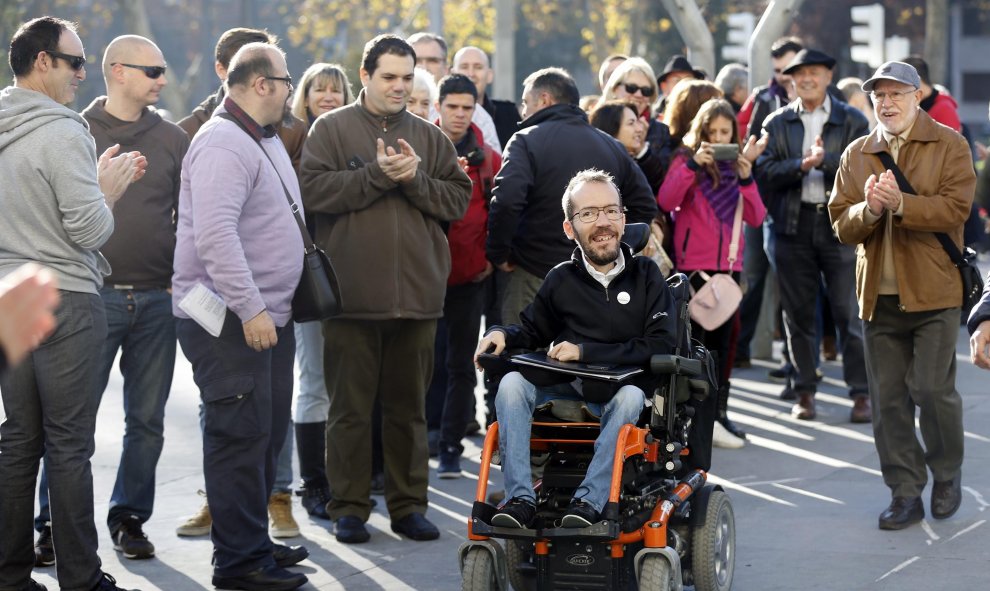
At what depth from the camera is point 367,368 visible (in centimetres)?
736

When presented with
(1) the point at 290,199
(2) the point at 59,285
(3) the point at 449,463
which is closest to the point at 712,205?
(3) the point at 449,463

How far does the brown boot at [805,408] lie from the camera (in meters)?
10.2

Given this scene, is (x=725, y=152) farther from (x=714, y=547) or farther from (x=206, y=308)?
(x=206, y=308)

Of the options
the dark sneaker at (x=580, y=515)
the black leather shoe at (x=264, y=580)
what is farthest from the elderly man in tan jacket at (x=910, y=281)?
the black leather shoe at (x=264, y=580)

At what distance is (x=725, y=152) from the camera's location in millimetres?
9180

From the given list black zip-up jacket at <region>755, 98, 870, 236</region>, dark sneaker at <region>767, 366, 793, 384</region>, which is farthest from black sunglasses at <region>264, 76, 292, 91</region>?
dark sneaker at <region>767, 366, 793, 384</region>

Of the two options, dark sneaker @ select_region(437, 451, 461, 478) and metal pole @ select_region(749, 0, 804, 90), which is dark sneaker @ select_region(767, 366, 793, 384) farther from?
dark sneaker @ select_region(437, 451, 461, 478)

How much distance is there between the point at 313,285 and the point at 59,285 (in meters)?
1.10

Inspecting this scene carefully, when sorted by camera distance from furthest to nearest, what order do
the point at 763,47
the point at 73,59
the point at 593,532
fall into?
the point at 763,47, the point at 73,59, the point at 593,532

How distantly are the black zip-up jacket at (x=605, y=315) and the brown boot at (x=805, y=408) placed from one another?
4.25 m

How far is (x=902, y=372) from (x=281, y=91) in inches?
128

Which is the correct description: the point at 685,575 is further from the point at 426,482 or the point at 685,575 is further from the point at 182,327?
the point at 182,327

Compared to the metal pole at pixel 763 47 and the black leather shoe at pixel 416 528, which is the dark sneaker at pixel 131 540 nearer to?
the black leather shoe at pixel 416 528

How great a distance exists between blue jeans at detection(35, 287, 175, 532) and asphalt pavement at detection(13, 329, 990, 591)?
244 millimetres
